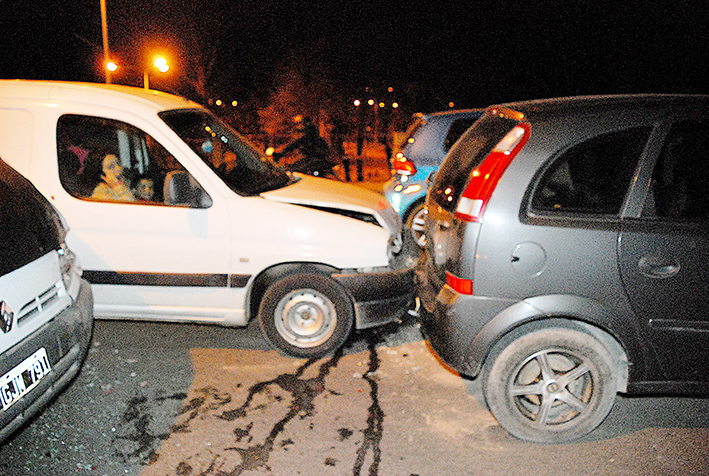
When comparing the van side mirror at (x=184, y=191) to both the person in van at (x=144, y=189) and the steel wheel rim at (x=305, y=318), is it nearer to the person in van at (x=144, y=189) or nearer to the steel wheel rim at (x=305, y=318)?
the person in van at (x=144, y=189)

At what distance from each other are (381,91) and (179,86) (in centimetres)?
1033

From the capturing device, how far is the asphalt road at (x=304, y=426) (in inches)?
123

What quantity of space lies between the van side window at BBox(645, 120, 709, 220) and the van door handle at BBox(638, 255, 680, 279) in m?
0.24

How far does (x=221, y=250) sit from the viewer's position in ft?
13.8

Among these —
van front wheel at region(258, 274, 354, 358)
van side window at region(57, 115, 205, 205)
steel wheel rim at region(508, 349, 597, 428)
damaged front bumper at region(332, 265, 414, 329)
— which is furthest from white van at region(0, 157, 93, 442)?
steel wheel rim at region(508, 349, 597, 428)

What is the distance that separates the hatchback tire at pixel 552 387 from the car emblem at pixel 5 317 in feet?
8.19

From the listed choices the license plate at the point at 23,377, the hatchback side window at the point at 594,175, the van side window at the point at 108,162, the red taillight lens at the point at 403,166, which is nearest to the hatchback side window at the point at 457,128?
the red taillight lens at the point at 403,166

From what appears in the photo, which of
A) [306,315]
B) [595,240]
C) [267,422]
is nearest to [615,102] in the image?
[595,240]

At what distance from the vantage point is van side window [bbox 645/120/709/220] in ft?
9.86

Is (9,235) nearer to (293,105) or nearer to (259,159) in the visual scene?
(259,159)

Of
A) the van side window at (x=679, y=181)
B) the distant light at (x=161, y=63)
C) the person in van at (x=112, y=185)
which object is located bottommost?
the person in van at (x=112, y=185)

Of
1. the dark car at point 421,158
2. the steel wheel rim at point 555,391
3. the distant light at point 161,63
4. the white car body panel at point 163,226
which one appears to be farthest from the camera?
the distant light at point 161,63

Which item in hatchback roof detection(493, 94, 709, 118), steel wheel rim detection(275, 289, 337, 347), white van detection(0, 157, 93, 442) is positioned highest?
hatchback roof detection(493, 94, 709, 118)

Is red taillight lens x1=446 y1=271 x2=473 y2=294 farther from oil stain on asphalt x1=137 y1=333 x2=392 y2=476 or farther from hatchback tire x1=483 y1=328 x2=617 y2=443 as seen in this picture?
oil stain on asphalt x1=137 y1=333 x2=392 y2=476
